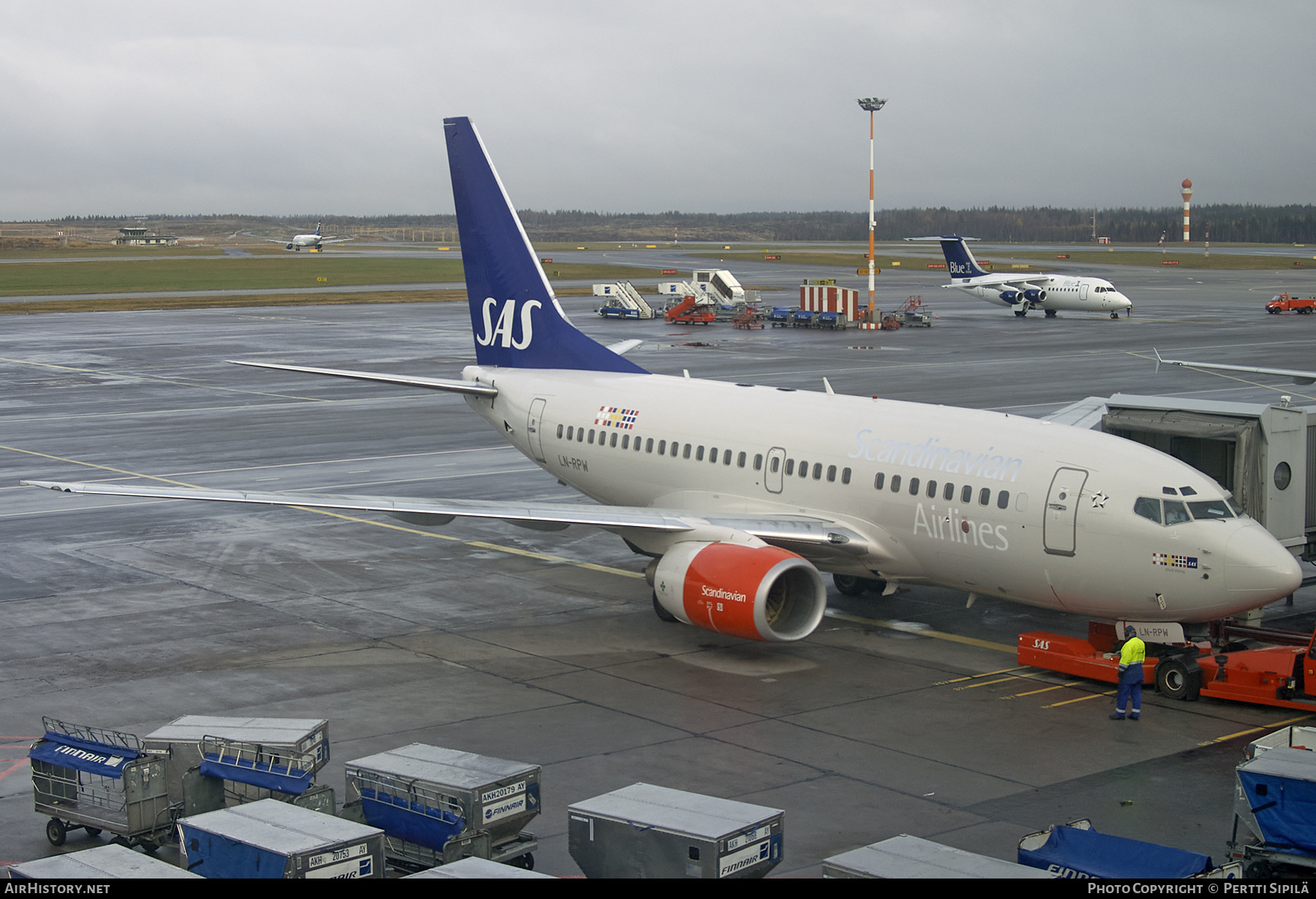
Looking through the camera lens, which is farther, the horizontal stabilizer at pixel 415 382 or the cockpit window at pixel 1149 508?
the horizontal stabilizer at pixel 415 382

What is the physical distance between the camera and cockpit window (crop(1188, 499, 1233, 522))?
69.5ft

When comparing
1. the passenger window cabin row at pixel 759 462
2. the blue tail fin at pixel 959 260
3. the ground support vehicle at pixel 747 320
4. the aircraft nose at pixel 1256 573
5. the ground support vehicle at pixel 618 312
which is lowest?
the aircraft nose at pixel 1256 573

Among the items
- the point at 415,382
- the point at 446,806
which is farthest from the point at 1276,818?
the point at 415,382

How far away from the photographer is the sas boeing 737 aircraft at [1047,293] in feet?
327

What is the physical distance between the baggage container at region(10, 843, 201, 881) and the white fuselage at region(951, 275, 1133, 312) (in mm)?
95703

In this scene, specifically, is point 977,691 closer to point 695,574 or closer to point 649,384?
point 695,574

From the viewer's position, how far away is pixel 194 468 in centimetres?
4144

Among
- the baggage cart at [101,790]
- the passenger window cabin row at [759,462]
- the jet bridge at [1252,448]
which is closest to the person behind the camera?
the baggage cart at [101,790]

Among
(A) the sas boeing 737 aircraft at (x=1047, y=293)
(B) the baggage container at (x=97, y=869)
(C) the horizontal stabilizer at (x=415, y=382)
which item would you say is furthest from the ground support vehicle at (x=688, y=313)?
(B) the baggage container at (x=97, y=869)

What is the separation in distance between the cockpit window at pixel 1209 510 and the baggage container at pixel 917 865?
1031 cm

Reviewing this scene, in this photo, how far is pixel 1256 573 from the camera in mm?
20500

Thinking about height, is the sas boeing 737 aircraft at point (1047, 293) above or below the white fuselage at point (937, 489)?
above

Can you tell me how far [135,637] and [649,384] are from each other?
12076 mm

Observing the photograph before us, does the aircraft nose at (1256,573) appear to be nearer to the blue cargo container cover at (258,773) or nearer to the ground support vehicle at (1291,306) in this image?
the blue cargo container cover at (258,773)
